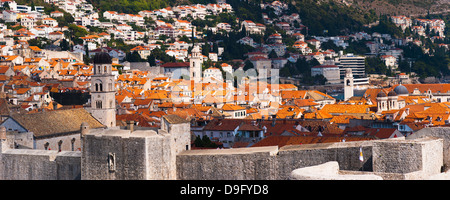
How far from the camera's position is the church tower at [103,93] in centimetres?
3947

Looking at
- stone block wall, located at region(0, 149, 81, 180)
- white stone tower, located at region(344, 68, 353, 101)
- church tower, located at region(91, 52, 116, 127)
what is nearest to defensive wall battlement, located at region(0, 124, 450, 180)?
stone block wall, located at region(0, 149, 81, 180)

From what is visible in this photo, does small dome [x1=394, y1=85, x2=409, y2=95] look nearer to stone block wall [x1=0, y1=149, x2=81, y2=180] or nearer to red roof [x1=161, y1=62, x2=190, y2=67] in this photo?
red roof [x1=161, y1=62, x2=190, y2=67]

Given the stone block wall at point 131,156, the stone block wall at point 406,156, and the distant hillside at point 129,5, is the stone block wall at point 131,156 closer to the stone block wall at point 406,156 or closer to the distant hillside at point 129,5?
the stone block wall at point 406,156

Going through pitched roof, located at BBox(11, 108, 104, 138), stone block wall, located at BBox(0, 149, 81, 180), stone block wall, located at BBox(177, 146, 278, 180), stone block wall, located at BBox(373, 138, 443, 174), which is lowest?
pitched roof, located at BBox(11, 108, 104, 138)

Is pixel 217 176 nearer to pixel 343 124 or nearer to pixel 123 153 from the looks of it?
pixel 123 153

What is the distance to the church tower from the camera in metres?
39.5

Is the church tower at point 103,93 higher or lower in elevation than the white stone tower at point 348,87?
higher

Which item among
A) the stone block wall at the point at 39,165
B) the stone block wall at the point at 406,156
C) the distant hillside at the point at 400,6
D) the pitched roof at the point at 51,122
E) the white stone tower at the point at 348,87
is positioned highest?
the distant hillside at the point at 400,6

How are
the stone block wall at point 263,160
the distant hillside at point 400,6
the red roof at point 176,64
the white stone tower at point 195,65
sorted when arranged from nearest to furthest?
the stone block wall at point 263,160 → the white stone tower at point 195,65 → the red roof at point 176,64 → the distant hillside at point 400,6

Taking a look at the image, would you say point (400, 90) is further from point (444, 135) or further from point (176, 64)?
point (444, 135)

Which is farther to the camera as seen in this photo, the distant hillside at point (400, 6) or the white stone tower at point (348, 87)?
the distant hillside at point (400, 6)

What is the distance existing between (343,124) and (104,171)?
35650 mm

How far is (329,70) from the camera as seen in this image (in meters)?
114

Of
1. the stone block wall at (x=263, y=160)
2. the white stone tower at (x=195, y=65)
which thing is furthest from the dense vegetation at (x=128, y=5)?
the stone block wall at (x=263, y=160)
